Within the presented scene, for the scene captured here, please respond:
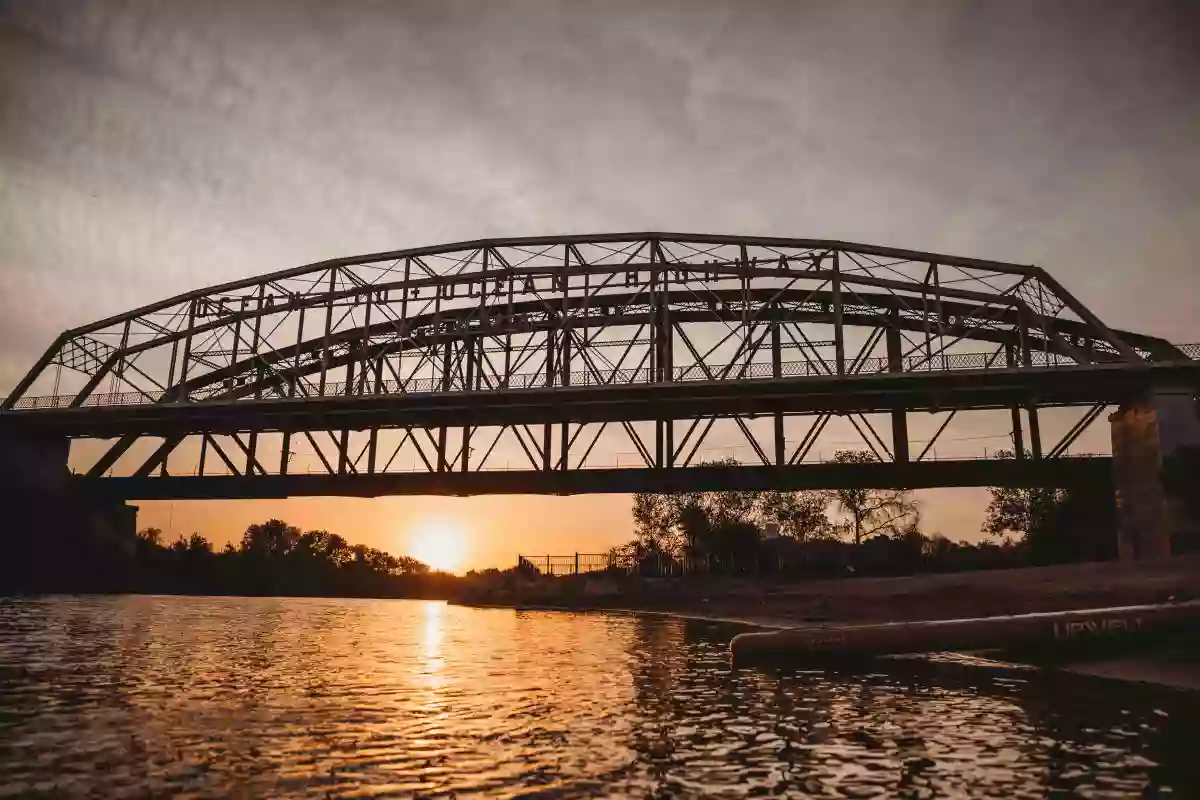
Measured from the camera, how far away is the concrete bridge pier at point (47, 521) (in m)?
66.2

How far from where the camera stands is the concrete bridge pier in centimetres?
6625

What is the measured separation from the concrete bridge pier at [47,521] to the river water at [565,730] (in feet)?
163

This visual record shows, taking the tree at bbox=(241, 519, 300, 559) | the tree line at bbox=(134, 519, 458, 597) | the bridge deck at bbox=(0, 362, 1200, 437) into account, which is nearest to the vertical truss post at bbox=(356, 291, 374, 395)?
the bridge deck at bbox=(0, 362, 1200, 437)

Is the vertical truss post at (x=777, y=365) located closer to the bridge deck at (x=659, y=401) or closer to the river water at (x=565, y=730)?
the bridge deck at (x=659, y=401)

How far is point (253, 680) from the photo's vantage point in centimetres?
1923

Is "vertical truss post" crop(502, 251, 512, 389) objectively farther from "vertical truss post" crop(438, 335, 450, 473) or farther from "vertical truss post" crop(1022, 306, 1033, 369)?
"vertical truss post" crop(1022, 306, 1033, 369)

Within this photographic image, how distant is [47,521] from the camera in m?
66.8

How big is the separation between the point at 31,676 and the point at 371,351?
149ft

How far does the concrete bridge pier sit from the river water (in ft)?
163

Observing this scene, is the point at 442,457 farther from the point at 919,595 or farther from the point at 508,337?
the point at 919,595

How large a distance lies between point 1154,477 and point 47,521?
76130 mm

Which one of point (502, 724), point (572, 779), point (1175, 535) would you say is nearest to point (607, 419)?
point (1175, 535)

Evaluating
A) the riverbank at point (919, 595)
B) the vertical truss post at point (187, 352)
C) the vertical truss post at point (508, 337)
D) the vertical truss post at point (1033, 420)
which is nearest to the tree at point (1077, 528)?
the vertical truss post at point (1033, 420)

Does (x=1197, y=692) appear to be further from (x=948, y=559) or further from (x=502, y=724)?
(x=948, y=559)
